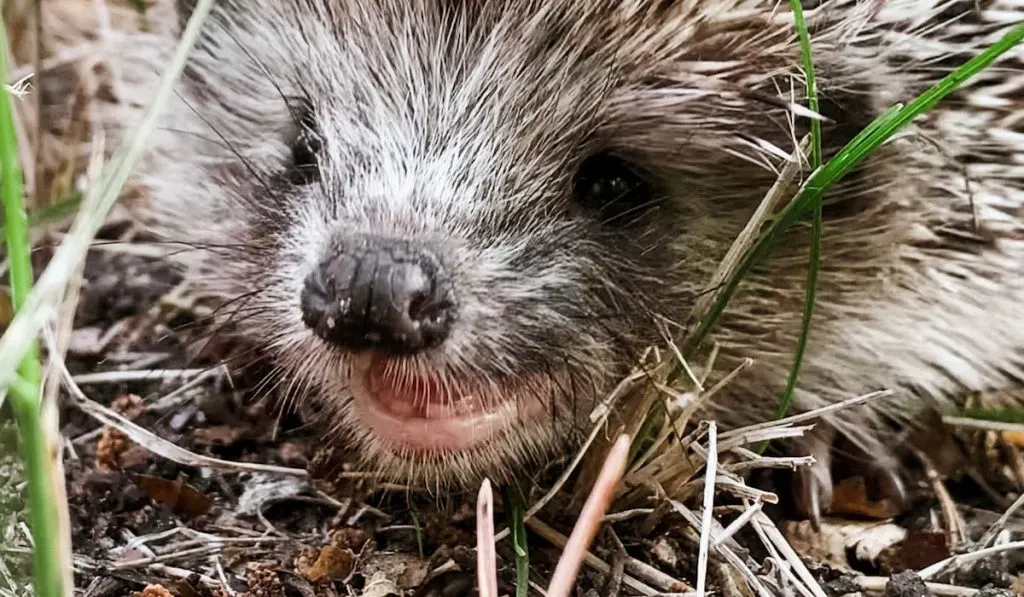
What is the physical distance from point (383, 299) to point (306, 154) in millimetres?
459

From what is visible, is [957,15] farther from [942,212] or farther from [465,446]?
[465,446]

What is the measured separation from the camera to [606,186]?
1693mm

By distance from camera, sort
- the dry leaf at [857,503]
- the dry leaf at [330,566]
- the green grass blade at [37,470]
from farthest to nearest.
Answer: the dry leaf at [857,503]
the dry leaf at [330,566]
the green grass blade at [37,470]

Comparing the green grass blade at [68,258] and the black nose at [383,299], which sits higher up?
the green grass blade at [68,258]

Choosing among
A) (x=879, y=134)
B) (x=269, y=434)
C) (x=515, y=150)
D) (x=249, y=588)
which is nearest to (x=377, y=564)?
(x=249, y=588)

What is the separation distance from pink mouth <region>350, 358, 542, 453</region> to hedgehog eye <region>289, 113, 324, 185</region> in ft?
1.03

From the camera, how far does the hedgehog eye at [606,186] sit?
1.69 metres

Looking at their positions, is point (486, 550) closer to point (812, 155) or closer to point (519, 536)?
point (519, 536)

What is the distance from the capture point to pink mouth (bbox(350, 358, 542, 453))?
160 centimetres

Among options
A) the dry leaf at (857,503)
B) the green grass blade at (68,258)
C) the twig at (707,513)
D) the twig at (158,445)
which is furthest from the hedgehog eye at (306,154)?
the dry leaf at (857,503)

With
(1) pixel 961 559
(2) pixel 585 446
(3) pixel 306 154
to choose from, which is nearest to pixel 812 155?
(2) pixel 585 446

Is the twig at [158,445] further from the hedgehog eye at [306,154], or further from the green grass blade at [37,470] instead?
the green grass blade at [37,470]

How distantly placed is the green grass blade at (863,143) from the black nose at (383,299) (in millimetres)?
389

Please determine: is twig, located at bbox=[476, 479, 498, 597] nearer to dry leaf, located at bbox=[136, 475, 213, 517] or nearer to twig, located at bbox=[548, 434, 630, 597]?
twig, located at bbox=[548, 434, 630, 597]
